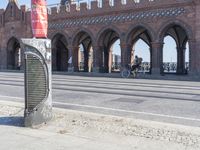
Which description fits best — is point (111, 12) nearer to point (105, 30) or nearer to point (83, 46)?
point (105, 30)

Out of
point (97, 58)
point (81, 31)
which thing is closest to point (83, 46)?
point (81, 31)

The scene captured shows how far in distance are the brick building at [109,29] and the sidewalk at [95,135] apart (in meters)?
22.0

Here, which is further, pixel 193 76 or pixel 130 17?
pixel 130 17

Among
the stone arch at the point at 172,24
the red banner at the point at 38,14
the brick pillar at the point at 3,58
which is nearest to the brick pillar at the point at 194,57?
the stone arch at the point at 172,24

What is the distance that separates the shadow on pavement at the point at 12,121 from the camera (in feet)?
26.2

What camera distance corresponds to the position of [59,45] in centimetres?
4197

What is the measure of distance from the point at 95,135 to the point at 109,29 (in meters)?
27.9

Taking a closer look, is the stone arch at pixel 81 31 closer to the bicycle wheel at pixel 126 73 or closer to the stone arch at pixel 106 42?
the stone arch at pixel 106 42

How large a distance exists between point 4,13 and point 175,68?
2251 centimetres

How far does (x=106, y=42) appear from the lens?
37844 mm

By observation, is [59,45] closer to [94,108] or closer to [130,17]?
[130,17]

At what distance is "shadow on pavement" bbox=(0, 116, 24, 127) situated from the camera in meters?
7.99

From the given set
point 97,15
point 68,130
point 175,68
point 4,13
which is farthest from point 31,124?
point 4,13

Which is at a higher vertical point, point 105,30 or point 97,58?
point 105,30
